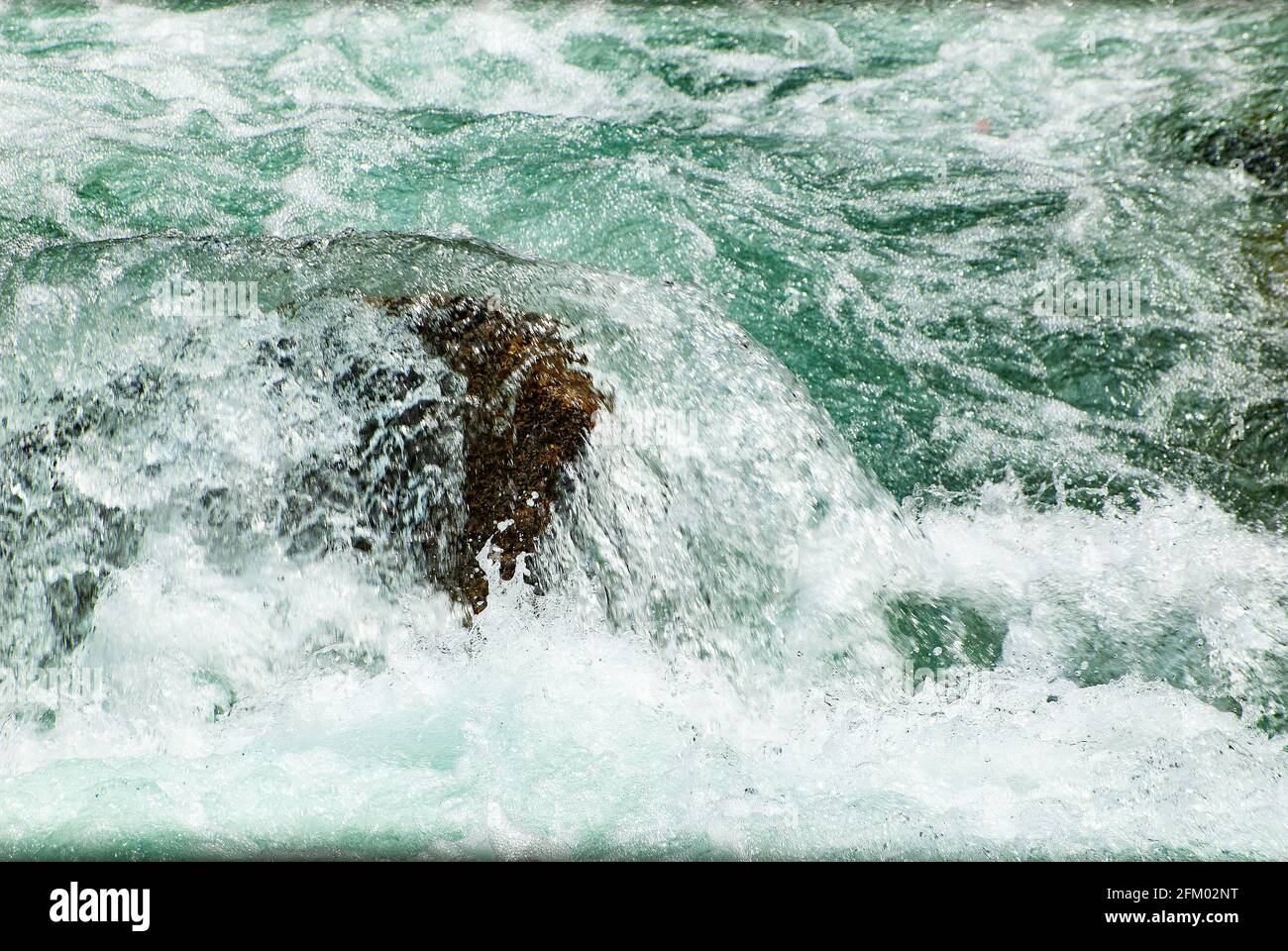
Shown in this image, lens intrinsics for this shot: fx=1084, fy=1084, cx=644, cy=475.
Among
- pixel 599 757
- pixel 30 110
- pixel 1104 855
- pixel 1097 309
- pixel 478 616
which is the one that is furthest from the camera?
pixel 30 110

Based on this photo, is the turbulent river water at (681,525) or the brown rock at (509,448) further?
the brown rock at (509,448)

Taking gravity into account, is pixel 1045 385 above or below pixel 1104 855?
above

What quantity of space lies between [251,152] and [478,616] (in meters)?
2.73

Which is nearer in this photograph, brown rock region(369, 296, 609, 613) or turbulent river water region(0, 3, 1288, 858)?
turbulent river water region(0, 3, 1288, 858)

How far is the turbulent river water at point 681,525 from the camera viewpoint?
2311mm

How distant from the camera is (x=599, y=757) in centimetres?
239

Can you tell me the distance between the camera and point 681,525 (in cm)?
269

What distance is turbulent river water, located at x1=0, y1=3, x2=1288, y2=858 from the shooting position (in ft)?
7.58

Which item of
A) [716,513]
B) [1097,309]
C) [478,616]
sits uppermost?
[1097,309]

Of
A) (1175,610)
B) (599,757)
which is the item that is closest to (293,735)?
(599,757)

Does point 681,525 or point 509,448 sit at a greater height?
point 509,448

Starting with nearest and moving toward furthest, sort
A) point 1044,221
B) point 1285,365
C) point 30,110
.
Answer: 1. point 1285,365
2. point 1044,221
3. point 30,110

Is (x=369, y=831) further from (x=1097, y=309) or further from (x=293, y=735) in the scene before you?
(x=1097, y=309)

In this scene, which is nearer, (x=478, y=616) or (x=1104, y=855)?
(x=1104, y=855)
